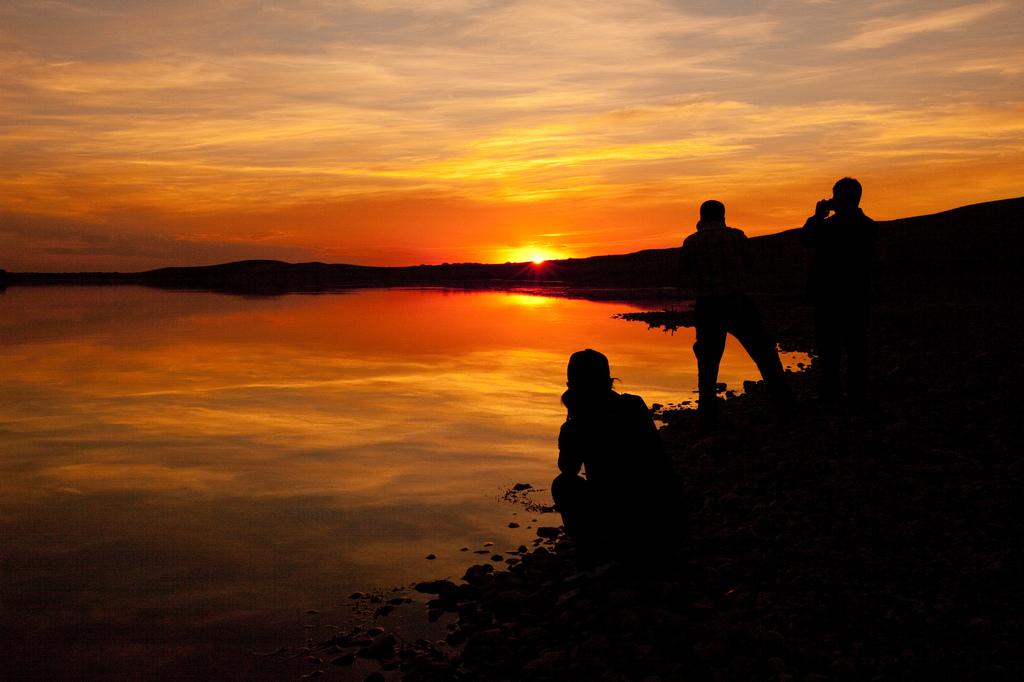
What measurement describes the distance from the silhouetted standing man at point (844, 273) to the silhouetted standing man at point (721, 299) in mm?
748

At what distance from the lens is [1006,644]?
4.26 metres

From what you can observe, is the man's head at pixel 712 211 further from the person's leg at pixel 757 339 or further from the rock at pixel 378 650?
the rock at pixel 378 650

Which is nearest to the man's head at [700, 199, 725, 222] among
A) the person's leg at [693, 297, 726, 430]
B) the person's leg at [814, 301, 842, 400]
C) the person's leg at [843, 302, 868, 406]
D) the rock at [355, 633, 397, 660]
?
the person's leg at [693, 297, 726, 430]

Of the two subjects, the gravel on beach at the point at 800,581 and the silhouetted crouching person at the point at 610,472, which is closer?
the gravel on beach at the point at 800,581

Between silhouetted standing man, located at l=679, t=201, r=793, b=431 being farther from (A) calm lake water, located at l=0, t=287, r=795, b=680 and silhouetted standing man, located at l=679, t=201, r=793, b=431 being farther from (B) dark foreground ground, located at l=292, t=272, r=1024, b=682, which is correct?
(A) calm lake water, located at l=0, t=287, r=795, b=680

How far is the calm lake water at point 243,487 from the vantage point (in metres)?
5.67

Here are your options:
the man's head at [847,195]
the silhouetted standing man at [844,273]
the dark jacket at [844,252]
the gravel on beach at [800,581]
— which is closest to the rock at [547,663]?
the gravel on beach at [800,581]

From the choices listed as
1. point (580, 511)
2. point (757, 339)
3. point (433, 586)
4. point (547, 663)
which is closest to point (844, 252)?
point (757, 339)

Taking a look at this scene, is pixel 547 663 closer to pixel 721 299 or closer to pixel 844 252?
pixel 721 299

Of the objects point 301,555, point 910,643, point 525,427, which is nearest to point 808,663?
point 910,643

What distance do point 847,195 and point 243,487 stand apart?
7.94 metres

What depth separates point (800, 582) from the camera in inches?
208

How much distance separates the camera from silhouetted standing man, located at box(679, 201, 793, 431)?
29.9 feet

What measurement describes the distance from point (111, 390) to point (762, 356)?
1275 centimetres
